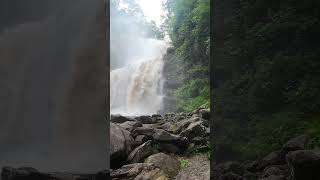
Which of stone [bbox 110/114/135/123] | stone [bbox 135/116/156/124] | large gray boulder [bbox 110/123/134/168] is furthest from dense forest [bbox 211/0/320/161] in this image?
stone [bbox 135/116/156/124]

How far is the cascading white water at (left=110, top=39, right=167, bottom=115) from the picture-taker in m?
11.8

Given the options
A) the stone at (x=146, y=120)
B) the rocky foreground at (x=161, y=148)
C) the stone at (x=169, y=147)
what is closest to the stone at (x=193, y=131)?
the rocky foreground at (x=161, y=148)

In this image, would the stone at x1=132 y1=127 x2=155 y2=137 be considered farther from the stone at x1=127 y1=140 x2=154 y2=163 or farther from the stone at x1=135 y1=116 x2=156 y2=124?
the stone at x1=135 y1=116 x2=156 y2=124

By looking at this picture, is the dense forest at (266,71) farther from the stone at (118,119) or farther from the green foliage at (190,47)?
the stone at (118,119)

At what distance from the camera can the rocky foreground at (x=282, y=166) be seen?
149 inches

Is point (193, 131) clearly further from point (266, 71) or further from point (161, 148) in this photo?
point (266, 71)

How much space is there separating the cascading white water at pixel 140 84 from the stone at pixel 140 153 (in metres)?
4.09

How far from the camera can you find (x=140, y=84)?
41.6 ft

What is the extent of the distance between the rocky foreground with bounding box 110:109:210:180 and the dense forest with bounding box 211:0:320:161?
7.56 feet

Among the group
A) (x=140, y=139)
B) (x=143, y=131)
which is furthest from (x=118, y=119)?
(x=140, y=139)

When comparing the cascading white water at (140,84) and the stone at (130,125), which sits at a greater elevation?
the cascading white water at (140,84)

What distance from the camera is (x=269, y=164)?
163 inches

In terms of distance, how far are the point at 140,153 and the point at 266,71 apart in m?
3.37

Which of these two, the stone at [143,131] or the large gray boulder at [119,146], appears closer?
the large gray boulder at [119,146]
